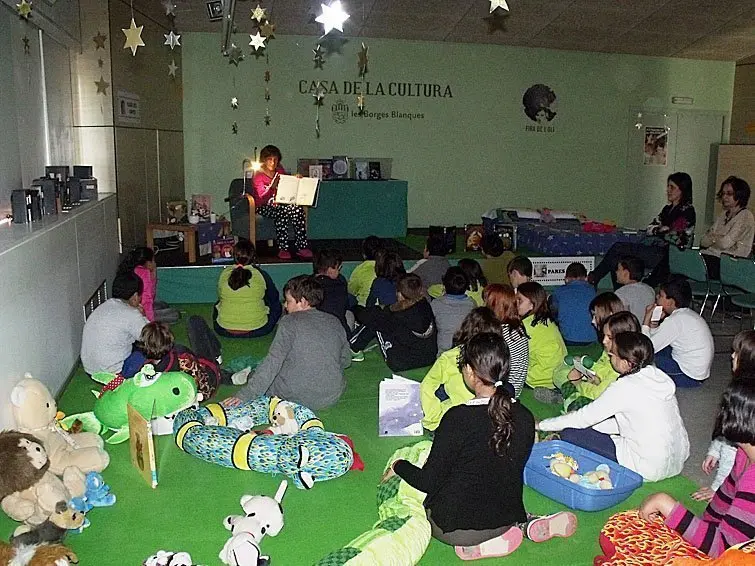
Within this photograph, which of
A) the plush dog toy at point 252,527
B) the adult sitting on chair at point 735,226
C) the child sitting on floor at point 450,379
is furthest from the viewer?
the adult sitting on chair at point 735,226

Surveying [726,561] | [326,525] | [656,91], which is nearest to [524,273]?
[326,525]

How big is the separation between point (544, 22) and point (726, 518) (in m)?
8.54

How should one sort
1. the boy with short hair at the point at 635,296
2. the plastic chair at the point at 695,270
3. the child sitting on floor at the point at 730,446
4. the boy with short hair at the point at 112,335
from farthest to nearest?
the plastic chair at the point at 695,270, the boy with short hair at the point at 635,296, the boy with short hair at the point at 112,335, the child sitting on floor at the point at 730,446

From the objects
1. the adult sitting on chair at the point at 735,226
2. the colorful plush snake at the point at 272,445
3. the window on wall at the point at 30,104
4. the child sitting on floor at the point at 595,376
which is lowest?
the colorful plush snake at the point at 272,445

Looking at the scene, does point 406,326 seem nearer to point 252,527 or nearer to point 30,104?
point 252,527

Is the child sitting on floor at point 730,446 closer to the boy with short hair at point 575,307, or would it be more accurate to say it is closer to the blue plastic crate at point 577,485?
the blue plastic crate at point 577,485

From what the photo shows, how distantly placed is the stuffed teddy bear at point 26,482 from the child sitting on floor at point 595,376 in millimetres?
2569

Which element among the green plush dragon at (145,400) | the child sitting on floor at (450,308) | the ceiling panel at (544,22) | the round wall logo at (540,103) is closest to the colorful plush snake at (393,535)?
the green plush dragon at (145,400)

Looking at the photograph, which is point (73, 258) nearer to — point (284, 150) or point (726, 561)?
point (726, 561)

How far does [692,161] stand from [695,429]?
8616mm

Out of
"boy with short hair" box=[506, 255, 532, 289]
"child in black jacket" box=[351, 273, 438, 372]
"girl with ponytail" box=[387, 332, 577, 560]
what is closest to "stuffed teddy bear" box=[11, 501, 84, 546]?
"girl with ponytail" box=[387, 332, 577, 560]

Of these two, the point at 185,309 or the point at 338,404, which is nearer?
the point at 338,404

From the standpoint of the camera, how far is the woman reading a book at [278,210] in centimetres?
764

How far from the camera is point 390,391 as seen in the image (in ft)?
12.9
